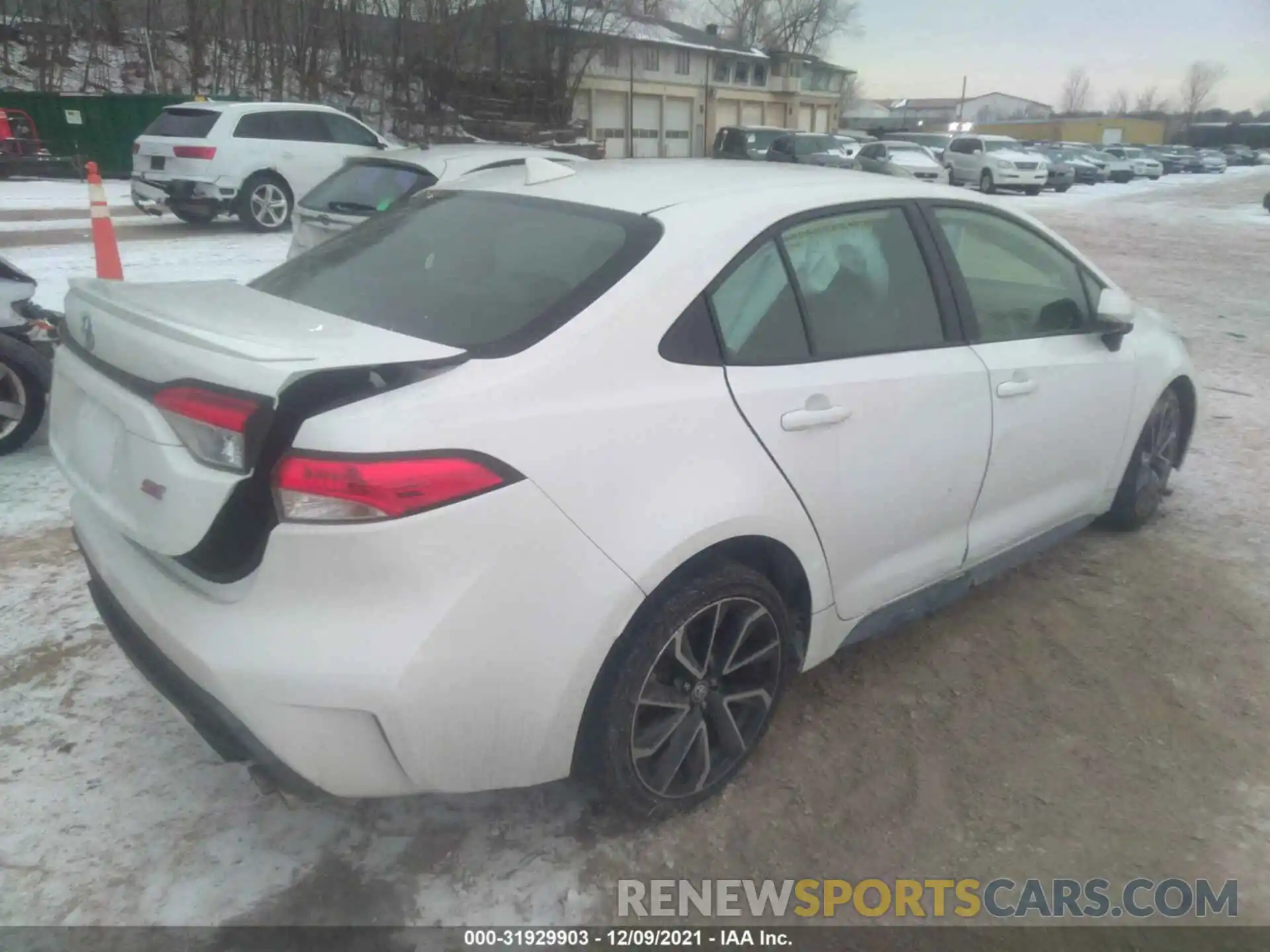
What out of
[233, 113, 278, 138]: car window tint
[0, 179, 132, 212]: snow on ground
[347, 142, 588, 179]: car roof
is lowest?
[0, 179, 132, 212]: snow on ground

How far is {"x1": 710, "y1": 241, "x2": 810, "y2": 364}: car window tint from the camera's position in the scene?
250 centimetres

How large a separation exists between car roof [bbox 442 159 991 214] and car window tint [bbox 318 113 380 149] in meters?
11.5

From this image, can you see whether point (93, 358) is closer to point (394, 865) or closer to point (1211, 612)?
point (394, 865)

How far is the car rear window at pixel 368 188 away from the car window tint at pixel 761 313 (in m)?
5.03

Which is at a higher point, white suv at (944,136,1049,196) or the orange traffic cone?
white suv at (944,136,1049,196)

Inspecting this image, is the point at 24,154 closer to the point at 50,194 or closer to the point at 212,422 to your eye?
the point at 50,194

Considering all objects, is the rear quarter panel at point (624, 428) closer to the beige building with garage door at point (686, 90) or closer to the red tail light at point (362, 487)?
the red tail light at point (362, 487)

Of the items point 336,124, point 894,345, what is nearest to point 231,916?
point 894,345

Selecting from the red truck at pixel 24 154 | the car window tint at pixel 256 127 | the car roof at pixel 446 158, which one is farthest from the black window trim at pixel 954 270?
the red truck at pixel 24 154

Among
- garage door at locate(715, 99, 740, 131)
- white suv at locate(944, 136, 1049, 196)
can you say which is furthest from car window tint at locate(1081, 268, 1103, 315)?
garage door at locate(715, 99, 740, 131)

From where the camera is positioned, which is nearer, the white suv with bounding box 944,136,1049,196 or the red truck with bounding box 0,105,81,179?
the red truck with bounding box 0,105,81,179

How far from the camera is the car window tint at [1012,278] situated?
3.25m

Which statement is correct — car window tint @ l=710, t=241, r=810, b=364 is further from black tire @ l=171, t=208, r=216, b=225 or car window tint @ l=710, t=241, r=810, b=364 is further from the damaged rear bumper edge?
black tire @ l=171, t=208, r=216, b=225

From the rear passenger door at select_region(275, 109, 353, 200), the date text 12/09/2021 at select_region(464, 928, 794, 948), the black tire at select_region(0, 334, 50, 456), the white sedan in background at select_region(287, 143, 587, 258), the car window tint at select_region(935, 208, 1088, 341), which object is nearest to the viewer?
the date text 12/09/2021 at select_region(464, 928, 794, 948)
